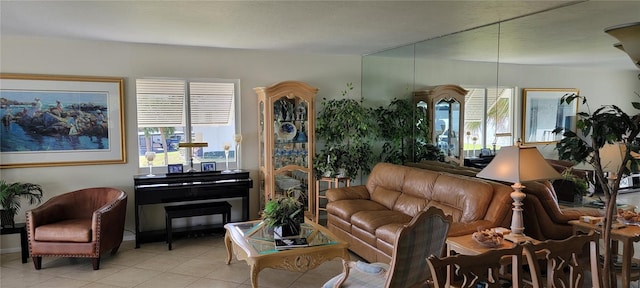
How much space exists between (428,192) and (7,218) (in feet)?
14.1

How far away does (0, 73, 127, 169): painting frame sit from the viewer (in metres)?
4.45

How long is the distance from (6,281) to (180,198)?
174 cm

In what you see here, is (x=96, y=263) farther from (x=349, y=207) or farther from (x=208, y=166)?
(x=349, y=207)

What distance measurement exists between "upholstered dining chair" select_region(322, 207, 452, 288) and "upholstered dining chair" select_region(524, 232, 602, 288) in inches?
26.4

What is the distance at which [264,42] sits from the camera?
4.73 metres

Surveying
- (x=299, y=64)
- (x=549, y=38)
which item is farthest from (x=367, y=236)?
(x=299, y=64)

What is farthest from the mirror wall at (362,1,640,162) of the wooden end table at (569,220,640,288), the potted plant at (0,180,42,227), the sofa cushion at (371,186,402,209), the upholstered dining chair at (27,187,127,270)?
the potted plant at (0,180,42,227)

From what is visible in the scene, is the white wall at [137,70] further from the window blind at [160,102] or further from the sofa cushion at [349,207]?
the sofa cushion at [349,207]

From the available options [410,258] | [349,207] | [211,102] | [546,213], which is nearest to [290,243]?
[410,258]

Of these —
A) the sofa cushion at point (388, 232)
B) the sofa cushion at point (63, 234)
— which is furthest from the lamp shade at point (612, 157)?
the sofa cushion at point (63, 234)

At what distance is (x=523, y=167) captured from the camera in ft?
9.67

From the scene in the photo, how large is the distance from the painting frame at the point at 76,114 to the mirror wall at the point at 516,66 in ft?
11.9

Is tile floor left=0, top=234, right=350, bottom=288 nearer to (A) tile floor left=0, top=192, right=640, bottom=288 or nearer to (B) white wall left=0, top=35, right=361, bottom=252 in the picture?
(A) tile floor left=0, top=192, right=640, bottom=288

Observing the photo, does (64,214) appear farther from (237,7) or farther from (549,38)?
(549,38)
